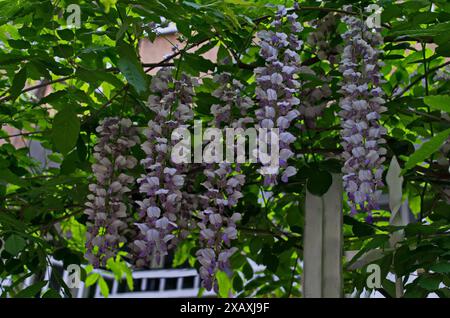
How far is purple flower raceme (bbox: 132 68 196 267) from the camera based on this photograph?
117cm

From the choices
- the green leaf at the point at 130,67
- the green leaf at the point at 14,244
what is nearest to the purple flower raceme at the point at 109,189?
the green leaf at the point at 14,244

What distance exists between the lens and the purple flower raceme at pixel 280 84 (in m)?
1.15

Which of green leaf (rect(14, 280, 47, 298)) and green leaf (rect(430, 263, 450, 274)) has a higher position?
green leaf (rect(430, 263, 450, 274))

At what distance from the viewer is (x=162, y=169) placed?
1.22 m

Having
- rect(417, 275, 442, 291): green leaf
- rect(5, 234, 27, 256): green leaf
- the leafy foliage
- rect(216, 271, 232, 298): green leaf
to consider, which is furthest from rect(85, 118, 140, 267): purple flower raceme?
rect(216, 271, 232, 298): green leaf

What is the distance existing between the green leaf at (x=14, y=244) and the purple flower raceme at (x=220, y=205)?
0.32 meters

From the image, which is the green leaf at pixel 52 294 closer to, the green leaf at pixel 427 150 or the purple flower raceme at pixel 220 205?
the purple flower raceme at pixel 220 205

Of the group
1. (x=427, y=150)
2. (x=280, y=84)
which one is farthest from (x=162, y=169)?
(x=427, y=150)

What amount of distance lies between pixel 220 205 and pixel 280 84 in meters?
0.23

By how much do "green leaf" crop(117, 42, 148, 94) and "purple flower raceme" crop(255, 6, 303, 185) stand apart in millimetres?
219

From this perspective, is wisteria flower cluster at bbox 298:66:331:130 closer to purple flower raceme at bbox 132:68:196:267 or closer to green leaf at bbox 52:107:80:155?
purple flower raceme at bbox 132:68:196:267
